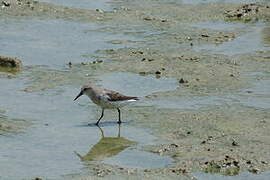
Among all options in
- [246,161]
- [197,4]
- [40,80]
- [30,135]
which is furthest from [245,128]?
[197,4]

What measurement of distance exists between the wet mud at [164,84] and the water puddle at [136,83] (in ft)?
0.06

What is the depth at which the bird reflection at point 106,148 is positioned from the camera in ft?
38.5

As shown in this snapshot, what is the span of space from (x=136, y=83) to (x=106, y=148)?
335 cm

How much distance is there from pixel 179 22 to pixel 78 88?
5.35 metres

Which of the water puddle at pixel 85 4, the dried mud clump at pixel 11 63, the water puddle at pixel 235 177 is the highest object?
the water puddle at pixel 85 4

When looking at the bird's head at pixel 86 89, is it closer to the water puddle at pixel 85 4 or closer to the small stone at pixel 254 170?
the small stone at pixel 254 170

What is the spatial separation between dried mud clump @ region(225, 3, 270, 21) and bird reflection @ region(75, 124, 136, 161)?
8332 mm

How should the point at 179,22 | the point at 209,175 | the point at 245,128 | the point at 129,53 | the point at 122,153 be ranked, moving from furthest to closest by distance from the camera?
1. the point at 179,22
2. the point at 129,53
3. the point at 245,128
4. the point at 122,153
5. the point at 209,175

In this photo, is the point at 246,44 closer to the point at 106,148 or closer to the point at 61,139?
the point at 106,148

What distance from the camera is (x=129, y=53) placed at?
17.2m

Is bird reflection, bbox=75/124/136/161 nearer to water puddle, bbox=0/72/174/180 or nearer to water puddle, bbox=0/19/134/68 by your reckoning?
water puddle, bbox=0/72/174/180

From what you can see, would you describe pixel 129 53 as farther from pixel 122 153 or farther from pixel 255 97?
pixel 122 153

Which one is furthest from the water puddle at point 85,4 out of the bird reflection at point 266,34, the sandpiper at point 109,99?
the sandpiper at point 109,99

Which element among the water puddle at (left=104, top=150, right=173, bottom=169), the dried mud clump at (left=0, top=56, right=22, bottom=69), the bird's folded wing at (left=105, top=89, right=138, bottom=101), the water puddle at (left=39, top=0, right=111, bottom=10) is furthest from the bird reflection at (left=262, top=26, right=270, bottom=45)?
the water puddle at (left=104, top=150, right=173, bottom=169)
